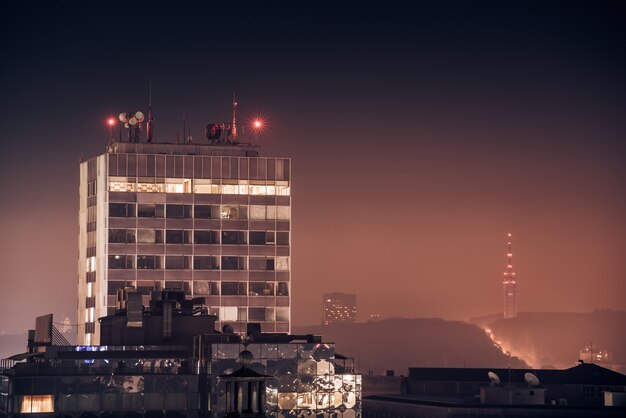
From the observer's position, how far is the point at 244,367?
18900 centimetres

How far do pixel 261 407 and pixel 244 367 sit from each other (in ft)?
13.2

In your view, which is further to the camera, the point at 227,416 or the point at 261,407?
the point at 261,407

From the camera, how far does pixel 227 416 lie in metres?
177

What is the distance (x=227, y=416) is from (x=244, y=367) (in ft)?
41.0

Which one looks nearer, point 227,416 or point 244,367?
point 227,416

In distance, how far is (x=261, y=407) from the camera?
189 meters

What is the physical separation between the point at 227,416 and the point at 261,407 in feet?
39.1
